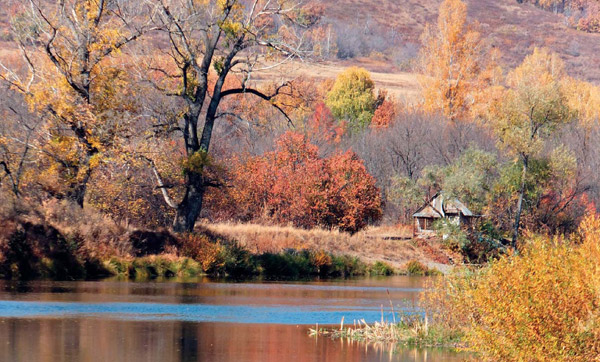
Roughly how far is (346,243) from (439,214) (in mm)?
8295

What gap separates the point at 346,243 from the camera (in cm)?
5519

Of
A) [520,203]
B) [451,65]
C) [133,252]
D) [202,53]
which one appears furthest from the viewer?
[451,65]

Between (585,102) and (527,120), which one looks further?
(585,102)

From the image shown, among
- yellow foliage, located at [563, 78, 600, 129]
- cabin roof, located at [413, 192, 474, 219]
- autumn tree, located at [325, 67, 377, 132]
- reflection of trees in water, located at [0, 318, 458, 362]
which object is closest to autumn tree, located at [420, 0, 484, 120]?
autumn tree, located at [325, 67, 377, 132]

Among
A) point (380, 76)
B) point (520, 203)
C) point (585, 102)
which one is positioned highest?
point (380, 76)

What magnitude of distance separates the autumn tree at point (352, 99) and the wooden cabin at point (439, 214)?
36048mm

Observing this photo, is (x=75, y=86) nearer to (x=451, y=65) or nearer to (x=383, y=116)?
(x=383, y=116)

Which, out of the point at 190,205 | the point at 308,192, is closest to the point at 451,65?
the point at 308,192

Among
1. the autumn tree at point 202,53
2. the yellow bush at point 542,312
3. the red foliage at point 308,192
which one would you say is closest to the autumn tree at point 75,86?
the autumn tree at point 202,53

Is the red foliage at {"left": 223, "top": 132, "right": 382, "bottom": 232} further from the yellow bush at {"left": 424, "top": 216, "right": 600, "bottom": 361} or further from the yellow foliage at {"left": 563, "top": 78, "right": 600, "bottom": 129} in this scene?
the yellow bush at {"left": 424, "top": 216, "right": 600, "bottom": 361}

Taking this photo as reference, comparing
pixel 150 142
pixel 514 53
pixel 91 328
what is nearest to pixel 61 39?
pixel 150 142

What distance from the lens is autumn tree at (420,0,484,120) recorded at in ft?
323

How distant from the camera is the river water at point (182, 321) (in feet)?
67.6

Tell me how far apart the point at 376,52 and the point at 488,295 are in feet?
586
